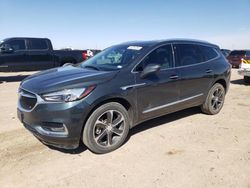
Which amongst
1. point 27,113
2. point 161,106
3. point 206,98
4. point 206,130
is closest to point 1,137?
point 27,113

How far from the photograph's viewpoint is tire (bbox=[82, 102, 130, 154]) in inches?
158

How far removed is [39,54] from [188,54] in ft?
31.9

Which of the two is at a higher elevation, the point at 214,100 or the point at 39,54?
the point at 39,54

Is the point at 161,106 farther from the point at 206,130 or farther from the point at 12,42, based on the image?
the point at 12,42

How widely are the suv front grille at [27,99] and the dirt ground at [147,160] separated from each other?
29.6 inches

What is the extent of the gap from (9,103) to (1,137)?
10.00 feet

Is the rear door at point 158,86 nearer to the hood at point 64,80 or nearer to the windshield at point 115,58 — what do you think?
the windshield at point 115,58

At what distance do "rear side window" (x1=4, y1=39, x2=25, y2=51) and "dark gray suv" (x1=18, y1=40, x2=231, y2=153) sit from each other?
8.74 meters

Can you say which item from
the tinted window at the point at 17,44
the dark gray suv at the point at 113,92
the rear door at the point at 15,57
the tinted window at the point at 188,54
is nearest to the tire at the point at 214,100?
the dark gray suv at the point at 113,92

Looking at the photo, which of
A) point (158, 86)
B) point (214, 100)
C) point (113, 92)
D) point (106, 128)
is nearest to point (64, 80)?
point (113, 92)

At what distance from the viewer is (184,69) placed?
17.7ft

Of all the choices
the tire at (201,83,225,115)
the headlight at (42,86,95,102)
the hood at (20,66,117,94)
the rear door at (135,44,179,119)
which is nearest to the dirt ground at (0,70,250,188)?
the rear door at (135,44,179,119)

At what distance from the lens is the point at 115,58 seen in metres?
5.10

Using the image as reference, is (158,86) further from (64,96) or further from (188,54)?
(64,96)
